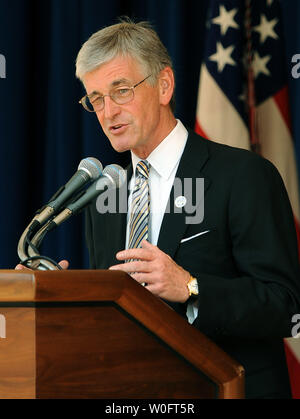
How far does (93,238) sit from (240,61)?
107 cm

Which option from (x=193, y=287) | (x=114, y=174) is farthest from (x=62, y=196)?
(x=193, y=287)

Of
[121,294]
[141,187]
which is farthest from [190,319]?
[141,187]

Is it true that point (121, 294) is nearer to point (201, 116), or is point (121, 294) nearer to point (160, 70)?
point (160, 70)

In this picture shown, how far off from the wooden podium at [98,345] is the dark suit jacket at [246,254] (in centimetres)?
30

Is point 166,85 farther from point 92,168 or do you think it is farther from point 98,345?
point 98,345

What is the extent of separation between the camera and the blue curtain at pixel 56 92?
9.78 ft

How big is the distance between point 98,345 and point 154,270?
233 mm

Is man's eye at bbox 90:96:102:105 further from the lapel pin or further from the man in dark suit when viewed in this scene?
the lapel pin

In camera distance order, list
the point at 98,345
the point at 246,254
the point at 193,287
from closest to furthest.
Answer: the point at 98,345
the point at 193,287
the point at 246,254

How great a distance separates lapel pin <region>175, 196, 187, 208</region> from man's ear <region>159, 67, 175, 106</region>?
348mm

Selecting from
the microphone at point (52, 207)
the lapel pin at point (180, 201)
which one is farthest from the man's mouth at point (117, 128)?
the microphone at point (52, 207)

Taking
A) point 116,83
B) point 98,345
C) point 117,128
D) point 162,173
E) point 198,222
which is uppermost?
point 116,83

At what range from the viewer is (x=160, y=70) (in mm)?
1922

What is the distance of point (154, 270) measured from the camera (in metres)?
1.23
